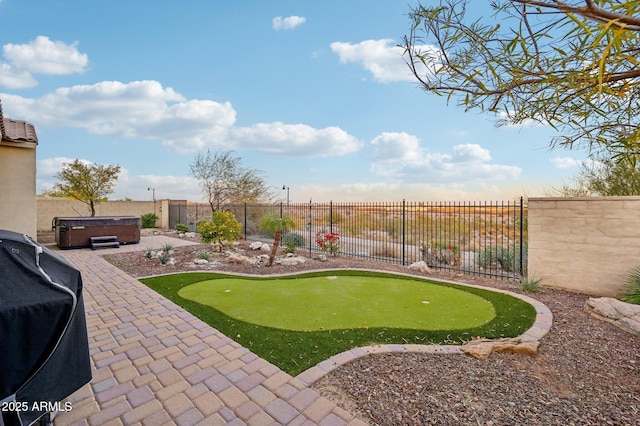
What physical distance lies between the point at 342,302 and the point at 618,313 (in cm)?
355

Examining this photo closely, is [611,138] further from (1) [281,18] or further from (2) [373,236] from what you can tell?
(2) [373,236]

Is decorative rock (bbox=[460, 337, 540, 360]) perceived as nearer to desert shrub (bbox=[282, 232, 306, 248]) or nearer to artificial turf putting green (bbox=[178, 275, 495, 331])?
artificial turf putting green (bbox=[178, 275, 495, 331])

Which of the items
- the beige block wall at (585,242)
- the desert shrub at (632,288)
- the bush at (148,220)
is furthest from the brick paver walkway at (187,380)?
the bush at (148,220)

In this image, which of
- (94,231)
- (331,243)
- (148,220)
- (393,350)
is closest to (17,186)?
(94,231)

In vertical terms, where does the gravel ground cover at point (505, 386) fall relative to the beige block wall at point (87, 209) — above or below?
below

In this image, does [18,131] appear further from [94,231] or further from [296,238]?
[296,238]

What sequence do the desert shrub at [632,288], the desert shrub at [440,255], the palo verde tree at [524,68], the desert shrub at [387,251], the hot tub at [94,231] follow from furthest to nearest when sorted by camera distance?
the hot tub at [94,231] → the desert shrub at [387,251] → the desert shrub at [440,255] → the desert shrub at [632,288] → the palo verde tree at [524,68]

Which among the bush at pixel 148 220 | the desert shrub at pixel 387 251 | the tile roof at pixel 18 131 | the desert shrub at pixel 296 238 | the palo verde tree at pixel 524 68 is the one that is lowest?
the desert shrub at pixel 387 251

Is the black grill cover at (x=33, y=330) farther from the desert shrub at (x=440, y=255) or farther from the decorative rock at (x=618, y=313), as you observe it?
the desert shrub at (x=440, y=255)

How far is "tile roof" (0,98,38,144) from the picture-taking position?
6.03 meters

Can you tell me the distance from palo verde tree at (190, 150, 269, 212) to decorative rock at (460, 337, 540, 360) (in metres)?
13.5

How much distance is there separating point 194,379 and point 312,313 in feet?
5.62

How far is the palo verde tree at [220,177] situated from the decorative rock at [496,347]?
44.3 ft

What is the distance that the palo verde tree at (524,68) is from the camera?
5.82ft
